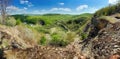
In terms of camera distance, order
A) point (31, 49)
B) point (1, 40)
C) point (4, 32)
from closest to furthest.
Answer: point (31, 49) < point (1, 40) < point (4, 32)

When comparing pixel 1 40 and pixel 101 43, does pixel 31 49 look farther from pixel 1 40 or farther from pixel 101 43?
pixel 1 40

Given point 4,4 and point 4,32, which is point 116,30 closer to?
point 4,32

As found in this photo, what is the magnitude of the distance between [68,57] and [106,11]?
17294 millimetres

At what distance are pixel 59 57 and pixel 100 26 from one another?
8.45 m

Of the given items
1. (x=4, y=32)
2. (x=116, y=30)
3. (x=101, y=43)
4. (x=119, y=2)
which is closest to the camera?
(x=101, y=43)

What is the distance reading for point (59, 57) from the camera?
1038 centimetres

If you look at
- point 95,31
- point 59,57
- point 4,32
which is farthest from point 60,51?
point 95,31

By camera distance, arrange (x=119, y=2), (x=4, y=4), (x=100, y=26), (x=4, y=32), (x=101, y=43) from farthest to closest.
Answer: (x=4, y=4)
(x=119, y=2)
(x=100, y=26)
(x=4, y=32)
(x=101, y=43)

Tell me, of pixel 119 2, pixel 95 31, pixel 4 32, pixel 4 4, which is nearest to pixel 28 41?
pixel 4 32

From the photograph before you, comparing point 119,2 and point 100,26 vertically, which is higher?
point 119,2


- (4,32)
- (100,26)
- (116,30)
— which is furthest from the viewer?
(100,26)

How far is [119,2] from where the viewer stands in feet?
78.5

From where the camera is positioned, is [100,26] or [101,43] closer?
[101,43]

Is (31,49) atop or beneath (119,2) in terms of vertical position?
beneath
